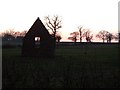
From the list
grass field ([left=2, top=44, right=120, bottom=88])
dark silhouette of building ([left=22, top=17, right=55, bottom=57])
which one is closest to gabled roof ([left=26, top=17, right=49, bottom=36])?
dark silhouette of building ([left=22, top=17, right=55, bottom=57])

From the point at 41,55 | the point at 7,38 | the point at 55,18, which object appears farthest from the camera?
the point at 7,38

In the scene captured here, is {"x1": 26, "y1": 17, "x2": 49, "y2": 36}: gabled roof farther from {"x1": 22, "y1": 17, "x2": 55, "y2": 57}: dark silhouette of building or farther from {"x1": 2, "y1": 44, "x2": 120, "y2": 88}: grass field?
{"x1": 2, "y1": 44, "x2": 120, "y2": 88}: grass field

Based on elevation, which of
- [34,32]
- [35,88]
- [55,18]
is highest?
[55,18]

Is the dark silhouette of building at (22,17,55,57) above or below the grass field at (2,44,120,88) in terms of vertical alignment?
above

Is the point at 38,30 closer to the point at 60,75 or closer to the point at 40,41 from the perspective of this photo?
the point at 40,41

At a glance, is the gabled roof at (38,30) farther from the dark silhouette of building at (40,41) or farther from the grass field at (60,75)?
the grass field at (60,75)

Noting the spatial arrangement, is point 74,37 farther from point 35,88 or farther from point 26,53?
point 35,88

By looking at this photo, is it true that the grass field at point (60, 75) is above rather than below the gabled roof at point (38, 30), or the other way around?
below

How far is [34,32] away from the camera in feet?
104

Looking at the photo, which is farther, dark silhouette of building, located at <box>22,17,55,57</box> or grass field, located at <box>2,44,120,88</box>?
dark silhouette of building, located at <box>22,17,55,57</box>

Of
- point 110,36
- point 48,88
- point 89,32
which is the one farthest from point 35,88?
point 110,36

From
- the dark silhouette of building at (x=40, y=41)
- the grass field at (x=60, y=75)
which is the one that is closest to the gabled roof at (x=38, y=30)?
the dark silhouette of building at (x=40, y=41)

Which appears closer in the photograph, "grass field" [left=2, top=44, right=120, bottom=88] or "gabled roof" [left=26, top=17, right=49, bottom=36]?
"grass field" [left=2, top=44, right=120, bottom=88]

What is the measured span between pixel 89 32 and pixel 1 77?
11026cm
